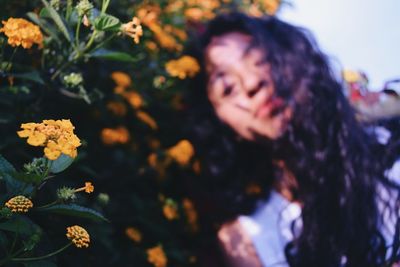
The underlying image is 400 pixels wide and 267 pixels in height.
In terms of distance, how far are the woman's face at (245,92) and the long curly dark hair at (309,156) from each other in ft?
0.12

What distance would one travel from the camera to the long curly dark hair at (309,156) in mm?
1268

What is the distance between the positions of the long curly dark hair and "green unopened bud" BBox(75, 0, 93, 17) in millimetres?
775

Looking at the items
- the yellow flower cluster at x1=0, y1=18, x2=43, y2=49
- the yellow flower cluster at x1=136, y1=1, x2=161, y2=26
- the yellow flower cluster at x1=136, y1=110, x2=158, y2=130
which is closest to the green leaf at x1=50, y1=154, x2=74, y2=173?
the yellow flower cluster at x1=0, y1=18, x2=43, y2=49

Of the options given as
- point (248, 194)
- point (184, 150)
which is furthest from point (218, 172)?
point (184, 150)

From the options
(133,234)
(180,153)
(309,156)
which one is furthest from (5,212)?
(309,156)

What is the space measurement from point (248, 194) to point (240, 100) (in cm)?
44

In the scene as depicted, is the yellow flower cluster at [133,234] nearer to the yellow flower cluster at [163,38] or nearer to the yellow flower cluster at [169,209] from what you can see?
the yellow flower cluster at [169,209]

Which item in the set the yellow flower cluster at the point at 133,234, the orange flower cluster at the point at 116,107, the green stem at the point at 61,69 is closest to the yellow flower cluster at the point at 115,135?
the orange flower cluster at the point at 116,107

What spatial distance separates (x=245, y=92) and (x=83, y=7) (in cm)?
72

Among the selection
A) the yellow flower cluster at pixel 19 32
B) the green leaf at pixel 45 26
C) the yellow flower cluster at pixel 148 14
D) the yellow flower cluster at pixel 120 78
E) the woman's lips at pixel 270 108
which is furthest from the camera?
the woman's lips at pixel 270 108

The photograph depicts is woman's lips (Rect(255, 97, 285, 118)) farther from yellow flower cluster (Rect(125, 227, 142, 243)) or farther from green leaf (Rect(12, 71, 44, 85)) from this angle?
green leaf (Rect(12, 71, 44, 85))

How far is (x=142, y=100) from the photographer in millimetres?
1355

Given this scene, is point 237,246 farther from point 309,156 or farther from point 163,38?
point 163,38

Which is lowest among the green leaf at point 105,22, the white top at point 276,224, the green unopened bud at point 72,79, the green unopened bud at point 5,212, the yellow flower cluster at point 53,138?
the white top at point 276,224
